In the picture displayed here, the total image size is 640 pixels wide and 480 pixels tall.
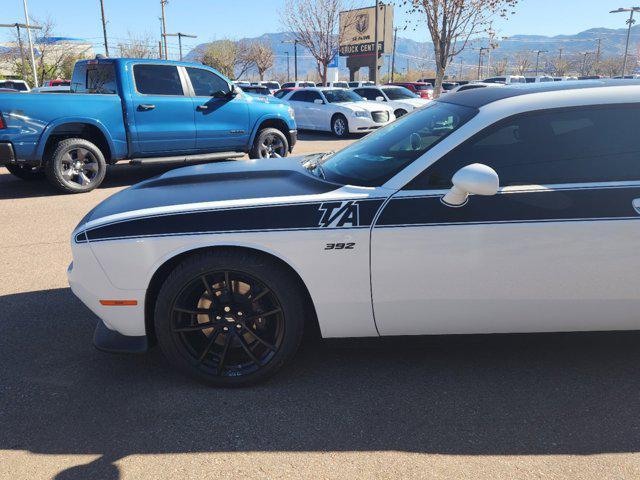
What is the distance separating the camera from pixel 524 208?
2.79 m

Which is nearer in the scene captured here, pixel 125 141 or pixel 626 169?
pixel 626 169

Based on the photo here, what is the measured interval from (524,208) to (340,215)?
3.00 ft

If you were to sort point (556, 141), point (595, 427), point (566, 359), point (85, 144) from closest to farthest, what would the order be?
point (595, 427) → point (556, 141) → point (566, 359) → point (85, 144)

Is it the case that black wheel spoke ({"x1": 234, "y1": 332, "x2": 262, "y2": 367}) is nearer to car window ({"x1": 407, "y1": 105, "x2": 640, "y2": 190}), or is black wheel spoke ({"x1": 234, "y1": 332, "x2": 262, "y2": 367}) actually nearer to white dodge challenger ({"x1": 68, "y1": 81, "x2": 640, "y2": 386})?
white dodge challenger ({"x1": 68, "y1": 81, "x2": 640, "y2": 386})

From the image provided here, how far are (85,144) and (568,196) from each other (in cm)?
734

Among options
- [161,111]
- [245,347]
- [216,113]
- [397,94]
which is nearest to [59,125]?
[161,111]

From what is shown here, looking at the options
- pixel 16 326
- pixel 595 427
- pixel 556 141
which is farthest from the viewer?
pixel 16 326

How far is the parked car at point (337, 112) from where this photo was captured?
17.0 metres

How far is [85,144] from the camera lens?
8312 mm

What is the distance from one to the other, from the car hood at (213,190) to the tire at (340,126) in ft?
45.2

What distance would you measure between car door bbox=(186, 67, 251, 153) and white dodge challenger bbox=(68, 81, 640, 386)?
667 cm

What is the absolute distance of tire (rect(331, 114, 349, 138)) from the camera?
1733cm

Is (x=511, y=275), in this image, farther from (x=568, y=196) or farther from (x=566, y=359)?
(x=566, y=359)

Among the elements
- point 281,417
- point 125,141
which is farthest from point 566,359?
point 125,141
